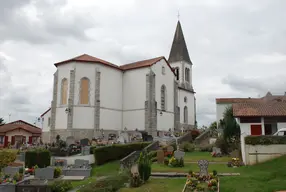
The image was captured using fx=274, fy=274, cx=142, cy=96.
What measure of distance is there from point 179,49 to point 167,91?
16.6 metres

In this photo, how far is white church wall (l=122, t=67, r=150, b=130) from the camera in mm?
37900

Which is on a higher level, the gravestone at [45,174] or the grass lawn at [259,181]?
the grass lawn at [259,181]

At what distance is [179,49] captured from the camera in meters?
55.0

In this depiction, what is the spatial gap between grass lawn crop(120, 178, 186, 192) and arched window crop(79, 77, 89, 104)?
2346 cm

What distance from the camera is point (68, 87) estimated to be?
35562 mm

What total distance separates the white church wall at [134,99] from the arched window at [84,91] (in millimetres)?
6177

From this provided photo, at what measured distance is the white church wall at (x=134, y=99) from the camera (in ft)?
124

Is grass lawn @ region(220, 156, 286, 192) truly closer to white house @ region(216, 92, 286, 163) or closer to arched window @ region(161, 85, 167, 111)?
white house @ region(216, 92, 286, 163)

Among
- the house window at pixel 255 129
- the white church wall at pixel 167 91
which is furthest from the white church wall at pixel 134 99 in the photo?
the house window at pixel 255 129

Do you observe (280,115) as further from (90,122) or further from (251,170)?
(90,122)

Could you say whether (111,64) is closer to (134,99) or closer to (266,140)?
(134,99)

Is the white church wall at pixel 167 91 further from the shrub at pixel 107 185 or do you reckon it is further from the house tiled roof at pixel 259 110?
the shrub at pixel 107 185

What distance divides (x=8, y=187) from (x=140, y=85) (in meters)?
28.0


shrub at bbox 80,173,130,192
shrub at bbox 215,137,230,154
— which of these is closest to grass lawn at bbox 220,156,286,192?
shrub at bbox 80,173,130,192
